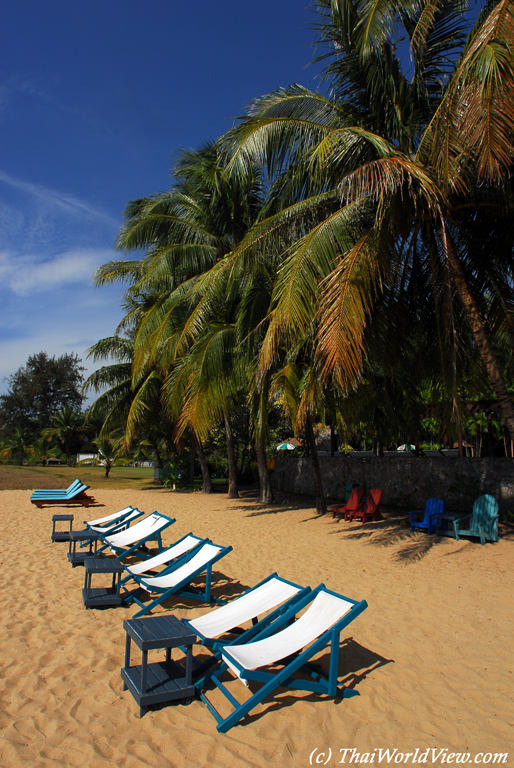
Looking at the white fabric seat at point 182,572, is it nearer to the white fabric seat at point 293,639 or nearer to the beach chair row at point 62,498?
the white fabric seat at point 293,639

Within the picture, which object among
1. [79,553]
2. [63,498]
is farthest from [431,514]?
[63,498]

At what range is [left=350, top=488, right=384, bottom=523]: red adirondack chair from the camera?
10070 millimetres

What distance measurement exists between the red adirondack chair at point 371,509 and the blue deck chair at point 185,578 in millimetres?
5462

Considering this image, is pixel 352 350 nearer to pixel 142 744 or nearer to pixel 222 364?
pixel 142 744

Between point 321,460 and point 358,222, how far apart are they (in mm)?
8713

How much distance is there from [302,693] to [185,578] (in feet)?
5.38

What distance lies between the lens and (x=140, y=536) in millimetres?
6711

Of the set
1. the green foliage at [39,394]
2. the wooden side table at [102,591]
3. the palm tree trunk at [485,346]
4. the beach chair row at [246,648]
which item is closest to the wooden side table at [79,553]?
the wooden side table at [102,591]

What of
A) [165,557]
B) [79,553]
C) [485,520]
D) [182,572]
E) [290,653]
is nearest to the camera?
[290,653]

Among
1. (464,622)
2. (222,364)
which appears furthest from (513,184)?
(222,364)

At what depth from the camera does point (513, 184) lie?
22.9ft

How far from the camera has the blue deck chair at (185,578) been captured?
461 cm

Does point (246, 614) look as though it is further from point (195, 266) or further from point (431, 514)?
point (195, 266)

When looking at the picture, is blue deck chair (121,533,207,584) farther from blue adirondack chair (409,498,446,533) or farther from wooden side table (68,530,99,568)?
blue adirondack chair (409,498,446,533)
